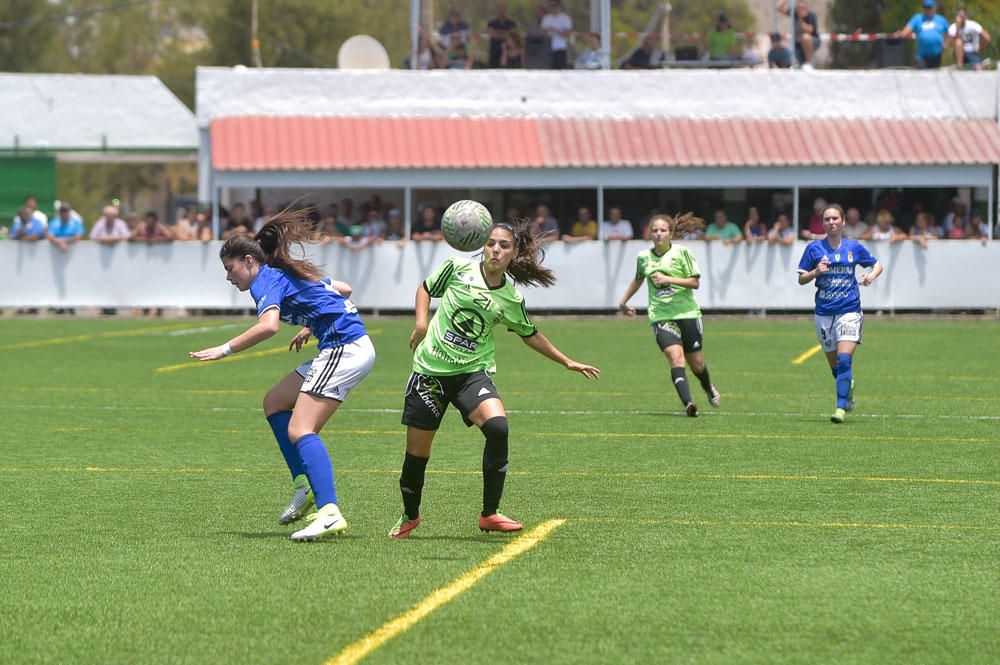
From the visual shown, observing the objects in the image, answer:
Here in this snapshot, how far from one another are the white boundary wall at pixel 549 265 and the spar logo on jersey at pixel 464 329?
70.2 ft

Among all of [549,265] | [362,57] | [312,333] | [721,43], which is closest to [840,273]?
[312,333]

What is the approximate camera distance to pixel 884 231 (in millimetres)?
31062

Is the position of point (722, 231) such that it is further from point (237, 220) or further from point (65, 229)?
point (65, 229)

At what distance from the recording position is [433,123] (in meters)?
34.9

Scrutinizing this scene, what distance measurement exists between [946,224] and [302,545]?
25529mm

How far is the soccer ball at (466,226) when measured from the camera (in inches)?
352

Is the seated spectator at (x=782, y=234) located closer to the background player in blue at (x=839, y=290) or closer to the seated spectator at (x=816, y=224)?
the seated spectator at (x=816, y=224)

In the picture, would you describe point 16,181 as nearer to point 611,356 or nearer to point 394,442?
point 611,356

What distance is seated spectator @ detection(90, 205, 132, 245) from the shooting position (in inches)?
1225

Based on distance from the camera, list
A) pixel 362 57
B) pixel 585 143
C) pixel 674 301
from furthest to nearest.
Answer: pixel 362 57, pixel 585 143, pixel 674 301

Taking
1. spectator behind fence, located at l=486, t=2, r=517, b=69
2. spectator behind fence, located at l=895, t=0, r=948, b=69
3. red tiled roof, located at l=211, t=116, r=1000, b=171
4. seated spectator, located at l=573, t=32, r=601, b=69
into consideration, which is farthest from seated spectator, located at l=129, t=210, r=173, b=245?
spectator behind fence, located at l=895, t=0, r=948, b=69

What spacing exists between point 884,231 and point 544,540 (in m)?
23.1

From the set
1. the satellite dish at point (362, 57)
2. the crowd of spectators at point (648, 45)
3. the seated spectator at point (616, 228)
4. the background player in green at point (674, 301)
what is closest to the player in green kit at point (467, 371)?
the background player in green at point (674, 301)

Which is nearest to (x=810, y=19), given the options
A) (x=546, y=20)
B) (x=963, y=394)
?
(x=546, y=20)
